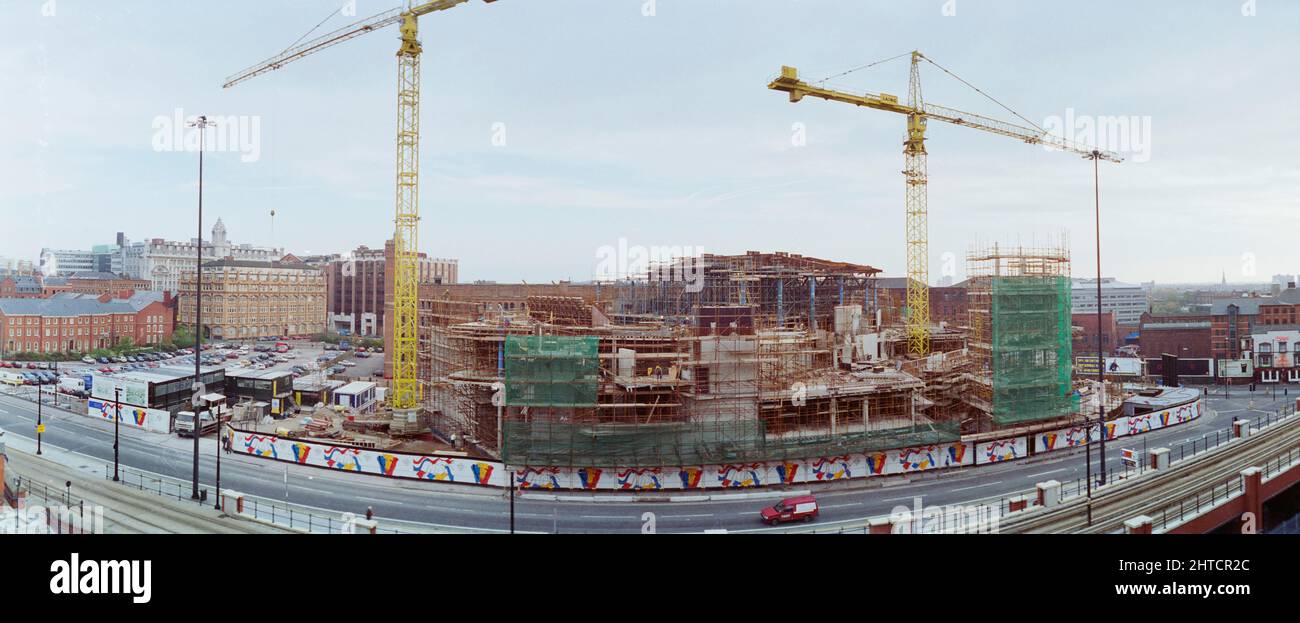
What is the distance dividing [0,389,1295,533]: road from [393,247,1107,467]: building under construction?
1.51 metres

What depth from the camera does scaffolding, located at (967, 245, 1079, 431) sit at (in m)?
28.3

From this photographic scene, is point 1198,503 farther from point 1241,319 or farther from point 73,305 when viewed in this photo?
point 73,305

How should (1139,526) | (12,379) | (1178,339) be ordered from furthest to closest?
(1178,339)
(12,379)
(1139,526)

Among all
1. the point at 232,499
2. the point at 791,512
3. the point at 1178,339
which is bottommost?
the point at 791,512

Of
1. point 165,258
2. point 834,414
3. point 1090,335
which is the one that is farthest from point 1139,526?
point 165,258

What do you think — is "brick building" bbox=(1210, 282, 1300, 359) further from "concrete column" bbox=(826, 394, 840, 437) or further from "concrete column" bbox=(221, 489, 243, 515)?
"concrete column" bbox=(221, 489, 243, 515)

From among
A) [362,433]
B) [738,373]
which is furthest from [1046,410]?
[362,433]

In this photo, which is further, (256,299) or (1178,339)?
(256,299)

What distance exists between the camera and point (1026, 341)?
28.6 m

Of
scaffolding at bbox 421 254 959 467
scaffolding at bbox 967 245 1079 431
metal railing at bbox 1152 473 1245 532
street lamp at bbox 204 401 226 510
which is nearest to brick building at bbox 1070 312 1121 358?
scaffolding at bbox 967 245 1079 431

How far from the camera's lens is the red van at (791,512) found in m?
18.6

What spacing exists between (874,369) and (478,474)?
1806cm

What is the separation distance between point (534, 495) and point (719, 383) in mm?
7580

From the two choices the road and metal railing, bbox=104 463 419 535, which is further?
the road
